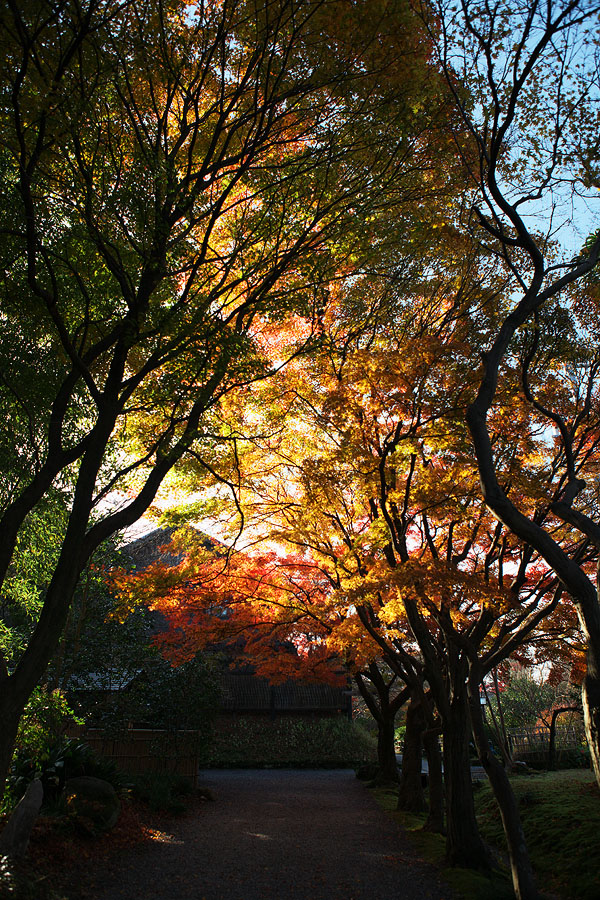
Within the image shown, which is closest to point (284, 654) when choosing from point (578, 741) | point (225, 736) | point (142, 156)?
point (225, 736)

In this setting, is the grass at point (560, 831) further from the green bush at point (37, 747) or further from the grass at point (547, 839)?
the green bush at point (37, 747)

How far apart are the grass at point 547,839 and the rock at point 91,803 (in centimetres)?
432

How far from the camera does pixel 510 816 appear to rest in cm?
600

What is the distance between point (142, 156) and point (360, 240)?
92.5 inches

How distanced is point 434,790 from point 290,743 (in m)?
12.5

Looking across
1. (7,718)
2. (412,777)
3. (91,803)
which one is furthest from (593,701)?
(412,777)

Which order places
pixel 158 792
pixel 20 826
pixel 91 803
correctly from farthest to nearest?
1. pixel 158 792
2. pixel 91 803
3. pixel 20 826

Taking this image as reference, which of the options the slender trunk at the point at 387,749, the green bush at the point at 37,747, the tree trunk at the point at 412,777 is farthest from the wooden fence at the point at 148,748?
the slender trunk at the point at 387,749

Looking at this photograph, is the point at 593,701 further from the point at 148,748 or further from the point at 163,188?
the point at 148,748

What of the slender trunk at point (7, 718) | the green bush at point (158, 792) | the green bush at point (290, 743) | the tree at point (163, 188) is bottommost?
the green bush at point (290, 743)

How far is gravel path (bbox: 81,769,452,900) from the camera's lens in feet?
19.8

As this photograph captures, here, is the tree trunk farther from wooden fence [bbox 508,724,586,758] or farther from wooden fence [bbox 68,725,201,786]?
wooden fence [bbox 508,724,586,758]

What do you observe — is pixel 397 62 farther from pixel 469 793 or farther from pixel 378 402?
pixel 469 793

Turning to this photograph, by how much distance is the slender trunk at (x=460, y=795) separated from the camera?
6961 millimetres
